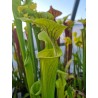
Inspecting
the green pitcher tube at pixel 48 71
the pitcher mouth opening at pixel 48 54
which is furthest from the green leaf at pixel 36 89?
the pitcher mouth opening at pixel 48 54

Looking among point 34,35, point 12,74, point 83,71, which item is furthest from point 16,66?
point 83,71

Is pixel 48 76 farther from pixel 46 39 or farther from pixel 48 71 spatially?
pixel 46 39

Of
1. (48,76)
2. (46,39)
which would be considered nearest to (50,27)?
(46,39)

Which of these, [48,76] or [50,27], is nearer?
[50,27]

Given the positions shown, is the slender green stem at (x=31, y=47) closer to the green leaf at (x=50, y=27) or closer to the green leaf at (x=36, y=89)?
the green leaf at (x=36, y=89)

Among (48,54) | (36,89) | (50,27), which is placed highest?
(50,27)

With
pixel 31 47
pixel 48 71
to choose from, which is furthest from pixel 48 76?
pixel 31 47

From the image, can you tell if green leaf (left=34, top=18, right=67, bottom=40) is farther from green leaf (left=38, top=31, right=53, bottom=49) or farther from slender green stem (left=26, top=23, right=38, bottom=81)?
slender green stem (left=26, top=23, right=38, bottom=81)

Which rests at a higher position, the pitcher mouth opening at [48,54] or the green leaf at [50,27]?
the green leaf at [50,27]

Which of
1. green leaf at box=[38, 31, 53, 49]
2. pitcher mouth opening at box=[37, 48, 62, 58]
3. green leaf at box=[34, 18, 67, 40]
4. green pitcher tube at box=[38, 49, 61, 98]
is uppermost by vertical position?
green leaf at box=[34, 18, 67, 40]

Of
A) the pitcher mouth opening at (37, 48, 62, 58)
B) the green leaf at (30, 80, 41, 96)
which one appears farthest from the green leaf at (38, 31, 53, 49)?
the green leaf at (30, 80, 41, 96)

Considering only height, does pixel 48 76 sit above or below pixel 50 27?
below

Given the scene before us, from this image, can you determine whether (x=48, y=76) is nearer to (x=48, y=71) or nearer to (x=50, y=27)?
(x=48, y=71)
